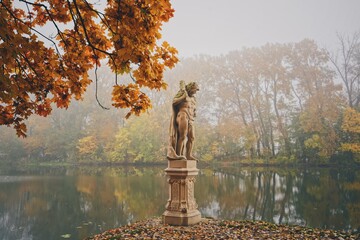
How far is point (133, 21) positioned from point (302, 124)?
1071 inches

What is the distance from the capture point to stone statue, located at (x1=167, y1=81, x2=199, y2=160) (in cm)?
711

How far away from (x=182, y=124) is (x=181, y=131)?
173 mm

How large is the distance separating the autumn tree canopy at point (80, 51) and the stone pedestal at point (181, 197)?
4.00 metres

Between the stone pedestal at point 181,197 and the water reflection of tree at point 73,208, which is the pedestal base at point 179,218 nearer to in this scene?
the stone pedestal at point 181,197

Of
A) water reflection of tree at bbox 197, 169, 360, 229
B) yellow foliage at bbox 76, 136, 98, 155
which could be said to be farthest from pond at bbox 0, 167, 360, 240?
yellow foliage at bbox 76, 136, 98, 155

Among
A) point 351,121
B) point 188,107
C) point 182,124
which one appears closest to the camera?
point 182,124

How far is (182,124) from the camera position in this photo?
710 centimetres

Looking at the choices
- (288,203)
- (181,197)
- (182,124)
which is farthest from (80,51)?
(288,203)

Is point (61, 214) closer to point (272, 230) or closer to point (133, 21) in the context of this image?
point (272, 230)

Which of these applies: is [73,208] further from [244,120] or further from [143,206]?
[244,120]

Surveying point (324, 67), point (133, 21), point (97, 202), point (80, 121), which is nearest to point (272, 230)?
point (133, 21)

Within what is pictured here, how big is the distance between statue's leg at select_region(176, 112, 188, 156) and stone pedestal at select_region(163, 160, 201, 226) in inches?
11.9

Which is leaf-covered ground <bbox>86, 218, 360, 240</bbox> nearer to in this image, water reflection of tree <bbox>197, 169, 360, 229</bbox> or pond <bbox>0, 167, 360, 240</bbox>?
pond <bbox>0, 167, 360, 240</bbox>

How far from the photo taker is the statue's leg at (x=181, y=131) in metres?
7.11
